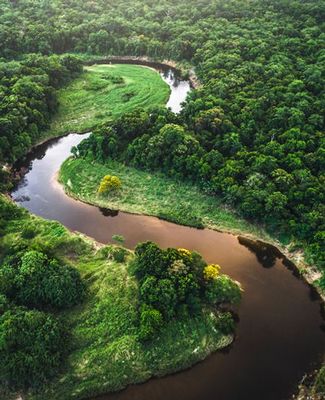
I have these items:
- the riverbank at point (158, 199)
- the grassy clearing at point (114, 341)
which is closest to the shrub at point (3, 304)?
the grassy clearing at point (114, 341)

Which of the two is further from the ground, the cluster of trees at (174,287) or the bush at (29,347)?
the cluster of trees at (174,287)

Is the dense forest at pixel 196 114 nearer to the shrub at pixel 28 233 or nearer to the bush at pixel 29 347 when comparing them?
the bush at pixel 29 347

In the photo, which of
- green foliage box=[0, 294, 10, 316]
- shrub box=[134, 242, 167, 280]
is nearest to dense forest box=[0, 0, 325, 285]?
shrub box=[134, 242, 167, 280]

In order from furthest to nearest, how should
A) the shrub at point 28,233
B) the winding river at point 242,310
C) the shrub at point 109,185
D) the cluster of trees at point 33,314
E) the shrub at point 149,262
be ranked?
the shrub at point 109,185 → the shrub at point 28,233 → the shrub at point 149,262 → the winding river at point 242,310 → the cluster of trees at point 33,314

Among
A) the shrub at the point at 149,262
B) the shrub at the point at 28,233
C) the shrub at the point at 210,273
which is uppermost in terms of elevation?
the shrub at the point at 210,273

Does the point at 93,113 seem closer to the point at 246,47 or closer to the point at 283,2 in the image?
the point at 246,47

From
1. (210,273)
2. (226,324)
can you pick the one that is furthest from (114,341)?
(210,273)

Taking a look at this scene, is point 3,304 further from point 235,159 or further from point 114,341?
point 235,159

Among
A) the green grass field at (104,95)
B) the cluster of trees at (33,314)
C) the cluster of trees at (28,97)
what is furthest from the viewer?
the green grass field at (104,95)
